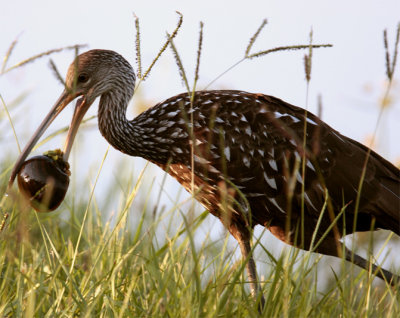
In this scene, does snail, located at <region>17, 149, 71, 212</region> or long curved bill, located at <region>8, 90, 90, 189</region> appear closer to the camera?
snail, located at <region>17, 149, 71, 212</region>

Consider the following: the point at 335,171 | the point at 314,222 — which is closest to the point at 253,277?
A: the point at 314,222

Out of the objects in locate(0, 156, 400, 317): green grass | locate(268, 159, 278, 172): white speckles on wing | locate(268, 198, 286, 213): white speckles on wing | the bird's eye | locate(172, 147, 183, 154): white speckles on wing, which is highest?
locate(268, 159, 278, 172): white speckles on wing

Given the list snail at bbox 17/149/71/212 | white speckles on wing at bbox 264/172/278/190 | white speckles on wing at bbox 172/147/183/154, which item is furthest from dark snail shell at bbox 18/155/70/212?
white speckles on wing at bbox 264/172/278/190

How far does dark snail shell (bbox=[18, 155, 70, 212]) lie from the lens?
11.2ft

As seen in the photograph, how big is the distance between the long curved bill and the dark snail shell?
0.20 m

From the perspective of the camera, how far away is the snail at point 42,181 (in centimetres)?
342

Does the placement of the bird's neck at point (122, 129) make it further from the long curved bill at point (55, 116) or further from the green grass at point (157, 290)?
the green grass at point (157, 290)

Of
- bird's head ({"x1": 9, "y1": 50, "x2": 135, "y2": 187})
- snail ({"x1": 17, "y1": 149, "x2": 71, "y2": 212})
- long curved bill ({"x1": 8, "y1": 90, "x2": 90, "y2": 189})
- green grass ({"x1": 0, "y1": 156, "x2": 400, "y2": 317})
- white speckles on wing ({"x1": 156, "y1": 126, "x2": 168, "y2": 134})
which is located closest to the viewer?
green grass ({"x1": 0, "y1": 156, "x2": 400, "y2": 317})

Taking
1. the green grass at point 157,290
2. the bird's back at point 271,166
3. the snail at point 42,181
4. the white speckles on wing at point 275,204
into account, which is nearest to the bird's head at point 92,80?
the snail at point 42,181

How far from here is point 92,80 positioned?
448 cm

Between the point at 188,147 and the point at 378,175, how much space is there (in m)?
1.31

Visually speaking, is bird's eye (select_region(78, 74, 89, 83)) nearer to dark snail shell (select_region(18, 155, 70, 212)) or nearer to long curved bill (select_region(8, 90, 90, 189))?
long curved bill (select_region(8, 90, 90, 189))

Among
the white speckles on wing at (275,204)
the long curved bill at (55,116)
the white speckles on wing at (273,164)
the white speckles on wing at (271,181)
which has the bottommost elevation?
the long curved bill at (55,116)

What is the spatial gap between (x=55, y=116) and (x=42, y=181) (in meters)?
0.79
